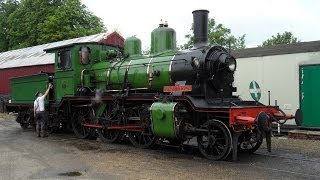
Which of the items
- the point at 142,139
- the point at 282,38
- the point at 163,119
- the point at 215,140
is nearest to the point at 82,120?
the point at 142,139

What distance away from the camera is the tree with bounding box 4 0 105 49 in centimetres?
4184

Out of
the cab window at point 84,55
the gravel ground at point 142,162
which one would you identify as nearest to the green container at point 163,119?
the gravel ground at point 142,162

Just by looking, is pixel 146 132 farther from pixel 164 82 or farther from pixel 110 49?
pixel 110 49

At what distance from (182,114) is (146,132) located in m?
1.48

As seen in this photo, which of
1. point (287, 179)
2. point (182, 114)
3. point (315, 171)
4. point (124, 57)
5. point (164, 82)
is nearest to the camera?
point (287, 179)

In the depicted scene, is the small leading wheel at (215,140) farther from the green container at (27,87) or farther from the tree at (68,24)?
the tree at (68,24)

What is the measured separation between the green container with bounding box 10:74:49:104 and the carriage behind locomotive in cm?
111

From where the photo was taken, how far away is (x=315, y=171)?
8.60 metres

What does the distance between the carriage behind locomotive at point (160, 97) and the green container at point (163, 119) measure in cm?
2

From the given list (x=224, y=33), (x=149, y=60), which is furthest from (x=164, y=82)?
(x=224, y=33)

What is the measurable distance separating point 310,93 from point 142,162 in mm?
6708

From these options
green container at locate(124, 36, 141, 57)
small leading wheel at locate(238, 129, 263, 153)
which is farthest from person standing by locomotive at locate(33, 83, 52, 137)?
small leading wheel at locate(238, 129, 263, 153)

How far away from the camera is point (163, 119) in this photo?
34.5 ft

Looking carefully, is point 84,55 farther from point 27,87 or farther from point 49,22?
point 49,22
